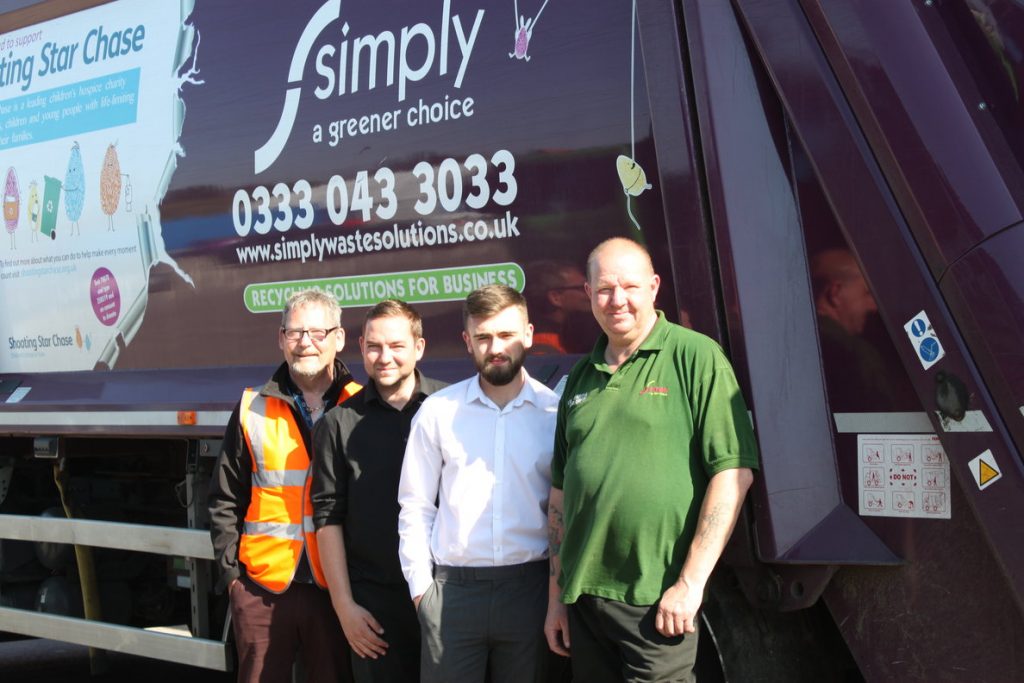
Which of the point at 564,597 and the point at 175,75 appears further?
the point at 175,75

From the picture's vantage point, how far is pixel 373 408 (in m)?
3.50

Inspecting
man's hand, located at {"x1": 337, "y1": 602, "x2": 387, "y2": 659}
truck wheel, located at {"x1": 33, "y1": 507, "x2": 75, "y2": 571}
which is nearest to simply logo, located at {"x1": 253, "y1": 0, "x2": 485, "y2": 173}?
man's hand, located at {"x1": 337, "y1": 602, "x2": 387, "y2": 659}

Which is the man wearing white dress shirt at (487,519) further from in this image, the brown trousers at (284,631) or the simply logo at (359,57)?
the simply logo at (359,57)

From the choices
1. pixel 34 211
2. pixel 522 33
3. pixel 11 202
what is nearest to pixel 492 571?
pixel 522 33

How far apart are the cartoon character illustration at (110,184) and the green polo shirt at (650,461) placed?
2768 mm

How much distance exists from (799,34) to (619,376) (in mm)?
907

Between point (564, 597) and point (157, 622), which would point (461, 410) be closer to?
point (564, 597)

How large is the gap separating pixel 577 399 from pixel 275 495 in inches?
47.2

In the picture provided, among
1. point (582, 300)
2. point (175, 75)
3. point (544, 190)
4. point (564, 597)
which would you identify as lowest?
point (564, 597)

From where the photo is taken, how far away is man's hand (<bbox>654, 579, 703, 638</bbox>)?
2.75 meters

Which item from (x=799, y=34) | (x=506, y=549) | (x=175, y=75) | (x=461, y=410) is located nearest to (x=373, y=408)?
(x=461, y=410)

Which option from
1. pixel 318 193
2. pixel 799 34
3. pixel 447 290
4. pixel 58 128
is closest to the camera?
pixel 799 34

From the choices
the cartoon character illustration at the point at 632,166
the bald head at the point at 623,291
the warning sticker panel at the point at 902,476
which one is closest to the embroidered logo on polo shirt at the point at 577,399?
the bald head at the point at 623,291

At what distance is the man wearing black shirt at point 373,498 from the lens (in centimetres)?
344
